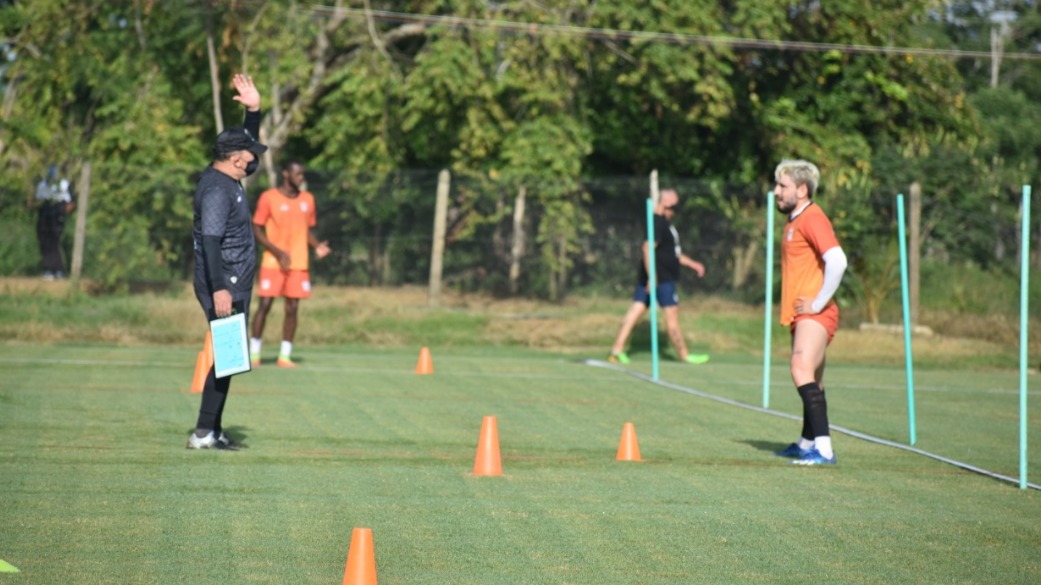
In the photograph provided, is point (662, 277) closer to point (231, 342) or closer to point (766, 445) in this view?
point (766, 445)

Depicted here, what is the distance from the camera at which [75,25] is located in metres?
26.6

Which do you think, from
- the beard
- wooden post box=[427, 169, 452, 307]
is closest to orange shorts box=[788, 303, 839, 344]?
the beard

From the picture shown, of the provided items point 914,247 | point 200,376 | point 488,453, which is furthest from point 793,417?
point 914,247

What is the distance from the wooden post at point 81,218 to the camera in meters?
23.5

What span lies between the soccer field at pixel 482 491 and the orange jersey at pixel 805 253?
1.17 m

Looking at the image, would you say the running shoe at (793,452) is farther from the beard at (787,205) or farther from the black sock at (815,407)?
the beard at (787,205)

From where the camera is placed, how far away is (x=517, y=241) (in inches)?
1033

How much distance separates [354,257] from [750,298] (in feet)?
22.4

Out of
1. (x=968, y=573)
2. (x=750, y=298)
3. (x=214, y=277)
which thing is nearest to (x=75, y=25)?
(x=750, y=298)

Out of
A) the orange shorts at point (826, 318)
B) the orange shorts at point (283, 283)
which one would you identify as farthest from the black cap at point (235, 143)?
the orange shorts at point (283, 283)

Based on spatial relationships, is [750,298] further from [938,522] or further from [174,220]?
[938,522]

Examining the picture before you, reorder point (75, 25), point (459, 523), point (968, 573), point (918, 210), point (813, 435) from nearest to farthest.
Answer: point (968, 573)
point (459, 523)
point (813, 435)
point (918, 210)
point (75, 25)

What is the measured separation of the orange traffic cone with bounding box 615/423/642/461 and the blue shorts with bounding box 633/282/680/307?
870cm

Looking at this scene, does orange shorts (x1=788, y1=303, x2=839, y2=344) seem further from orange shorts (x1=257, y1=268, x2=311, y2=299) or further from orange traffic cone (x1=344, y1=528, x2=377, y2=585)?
orange shorts (x1=257, y1=268, x2=311, y2=299)
